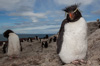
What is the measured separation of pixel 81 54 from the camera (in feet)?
15.6

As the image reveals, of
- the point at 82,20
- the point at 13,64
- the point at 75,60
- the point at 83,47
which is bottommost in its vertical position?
the point at 13,64

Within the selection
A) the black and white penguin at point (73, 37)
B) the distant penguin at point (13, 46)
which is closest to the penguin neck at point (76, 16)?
the black and white penguin at point (73, 37)

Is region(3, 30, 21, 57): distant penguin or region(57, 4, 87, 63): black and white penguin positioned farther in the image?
region(3, 30, 21, 57): distant penguin

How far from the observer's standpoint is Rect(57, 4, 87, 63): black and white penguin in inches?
178

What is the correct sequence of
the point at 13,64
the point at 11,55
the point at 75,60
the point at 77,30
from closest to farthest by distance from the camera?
the point at 77,30
the point at 75,60
the point at 13,64
the point at 11,55

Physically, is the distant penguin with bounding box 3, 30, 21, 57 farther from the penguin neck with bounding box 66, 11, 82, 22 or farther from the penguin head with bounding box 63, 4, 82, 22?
the penguin neck with bounding box 66, 11, 82, 22

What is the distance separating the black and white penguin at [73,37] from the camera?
452 cm

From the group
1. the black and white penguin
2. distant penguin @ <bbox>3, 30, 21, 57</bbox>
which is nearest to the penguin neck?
the black and white penguin

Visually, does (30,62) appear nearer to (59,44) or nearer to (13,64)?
(13,64)

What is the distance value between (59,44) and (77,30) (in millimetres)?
847

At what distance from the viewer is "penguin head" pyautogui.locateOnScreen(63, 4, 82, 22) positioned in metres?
4.57

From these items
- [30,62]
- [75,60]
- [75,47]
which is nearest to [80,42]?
[75,47]

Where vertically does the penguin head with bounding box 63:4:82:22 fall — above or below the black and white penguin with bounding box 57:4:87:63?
above

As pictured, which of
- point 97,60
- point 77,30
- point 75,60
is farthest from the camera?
point 97,60
